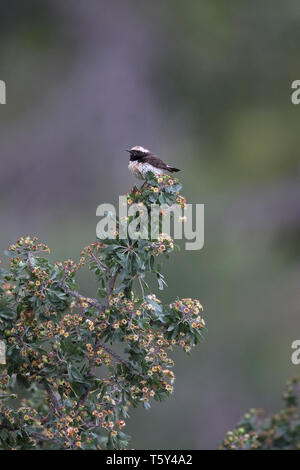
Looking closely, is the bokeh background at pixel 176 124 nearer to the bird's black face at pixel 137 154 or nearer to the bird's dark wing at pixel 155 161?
the bird's black face at pixel 137 154

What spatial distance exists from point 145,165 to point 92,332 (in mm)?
1237

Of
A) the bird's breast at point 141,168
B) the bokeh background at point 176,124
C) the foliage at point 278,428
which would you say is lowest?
the foliage at point 278,428

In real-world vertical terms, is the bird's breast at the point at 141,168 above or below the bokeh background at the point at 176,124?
below

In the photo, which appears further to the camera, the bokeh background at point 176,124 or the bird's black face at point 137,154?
the bokeh background at point 176,124

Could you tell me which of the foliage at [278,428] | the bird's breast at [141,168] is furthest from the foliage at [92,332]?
the foliage at [278,428]

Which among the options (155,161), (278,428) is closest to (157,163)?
(155,161)

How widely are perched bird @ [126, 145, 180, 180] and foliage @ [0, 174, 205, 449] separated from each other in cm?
87

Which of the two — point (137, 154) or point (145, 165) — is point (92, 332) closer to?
point (145, 165)

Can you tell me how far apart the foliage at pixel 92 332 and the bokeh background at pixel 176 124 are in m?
6.78

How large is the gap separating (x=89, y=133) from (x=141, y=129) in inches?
33.9

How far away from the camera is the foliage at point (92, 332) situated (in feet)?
11.6

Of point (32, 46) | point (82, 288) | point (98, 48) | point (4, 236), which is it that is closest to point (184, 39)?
point (98, 48)

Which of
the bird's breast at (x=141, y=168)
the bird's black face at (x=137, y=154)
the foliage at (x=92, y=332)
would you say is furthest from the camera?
the bird's black face at (x=137, y=154)

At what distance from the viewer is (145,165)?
4496mm
